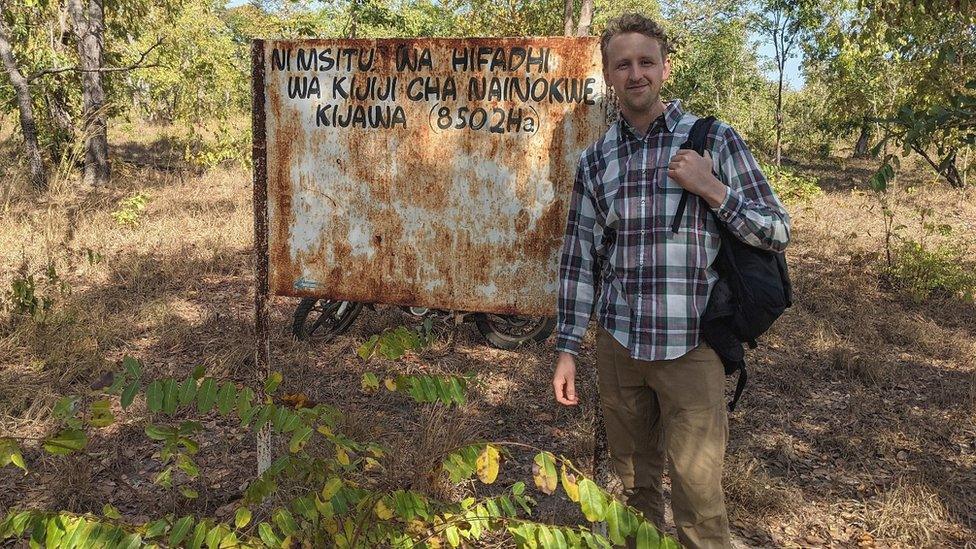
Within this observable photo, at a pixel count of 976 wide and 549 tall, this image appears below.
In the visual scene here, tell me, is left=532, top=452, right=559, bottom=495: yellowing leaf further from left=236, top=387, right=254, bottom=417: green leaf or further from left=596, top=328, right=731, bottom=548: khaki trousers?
Answer: left=236, top=387, right=254, bottom=417: green leaf

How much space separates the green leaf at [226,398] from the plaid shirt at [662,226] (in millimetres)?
1224

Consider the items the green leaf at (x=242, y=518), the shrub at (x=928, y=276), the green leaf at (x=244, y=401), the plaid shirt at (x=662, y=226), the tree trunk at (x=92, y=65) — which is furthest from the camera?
the tree trunk at (x=92, y=65)

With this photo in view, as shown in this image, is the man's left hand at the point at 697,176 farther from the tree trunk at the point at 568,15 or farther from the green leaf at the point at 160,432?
the tree trunk at the point at 568,15

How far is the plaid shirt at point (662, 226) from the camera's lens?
6.41 ft

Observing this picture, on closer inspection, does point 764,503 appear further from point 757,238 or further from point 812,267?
point 812,267

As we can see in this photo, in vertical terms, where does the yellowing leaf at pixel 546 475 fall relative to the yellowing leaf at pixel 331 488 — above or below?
above

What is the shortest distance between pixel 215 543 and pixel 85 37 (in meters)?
12.8

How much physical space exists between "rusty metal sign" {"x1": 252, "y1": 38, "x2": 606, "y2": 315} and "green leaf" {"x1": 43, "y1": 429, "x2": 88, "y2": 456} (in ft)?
5.18

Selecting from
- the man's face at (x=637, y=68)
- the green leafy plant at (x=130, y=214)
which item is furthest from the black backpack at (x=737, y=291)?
the green leafy plant at (x=130, y=214)

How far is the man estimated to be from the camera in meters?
1.97

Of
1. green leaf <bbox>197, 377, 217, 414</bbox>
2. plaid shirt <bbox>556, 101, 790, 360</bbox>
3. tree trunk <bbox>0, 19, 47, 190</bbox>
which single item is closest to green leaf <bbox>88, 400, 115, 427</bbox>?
green leaf <bbox>197, 377, 217, 414</bbox>

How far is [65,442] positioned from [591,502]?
122cm

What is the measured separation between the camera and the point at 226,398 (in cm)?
189

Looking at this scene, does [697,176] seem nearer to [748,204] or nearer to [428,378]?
[748,204]
